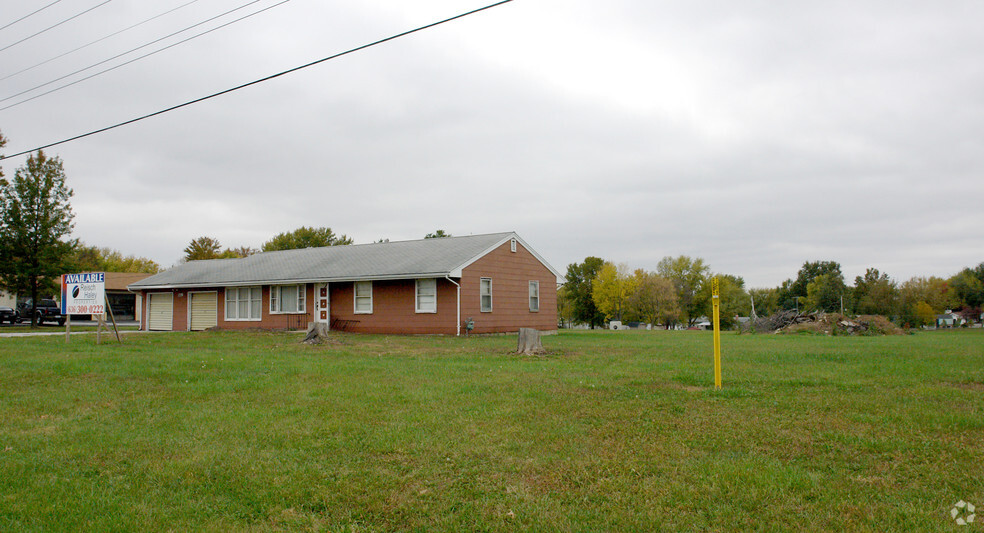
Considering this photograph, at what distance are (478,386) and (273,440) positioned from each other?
380 centimetres

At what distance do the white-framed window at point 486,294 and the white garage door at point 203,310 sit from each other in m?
14.6

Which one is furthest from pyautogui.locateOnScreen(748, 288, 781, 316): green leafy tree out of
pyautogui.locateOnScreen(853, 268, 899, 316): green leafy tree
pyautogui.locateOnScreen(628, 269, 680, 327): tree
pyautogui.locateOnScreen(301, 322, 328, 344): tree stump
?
pyautogui.locateOnScreen(301, 322, 328, 344): tree stump

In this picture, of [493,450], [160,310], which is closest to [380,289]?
[160,310]

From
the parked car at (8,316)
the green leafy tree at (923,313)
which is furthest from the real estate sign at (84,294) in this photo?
the green leafy tree at (923,313)

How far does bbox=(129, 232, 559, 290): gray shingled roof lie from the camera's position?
81.7 feet

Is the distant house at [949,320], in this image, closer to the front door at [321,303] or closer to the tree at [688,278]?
the tree at [688,278]

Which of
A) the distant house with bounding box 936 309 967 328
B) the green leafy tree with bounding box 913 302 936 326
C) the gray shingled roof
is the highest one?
the gray shingled roof

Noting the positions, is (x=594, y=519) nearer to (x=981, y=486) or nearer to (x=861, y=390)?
(x=981, y=486)

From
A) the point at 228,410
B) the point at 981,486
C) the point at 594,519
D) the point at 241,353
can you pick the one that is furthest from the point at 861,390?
the point at 241,353

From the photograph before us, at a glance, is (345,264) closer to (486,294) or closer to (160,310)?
(486,294)

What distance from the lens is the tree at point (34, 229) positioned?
31.1 meters

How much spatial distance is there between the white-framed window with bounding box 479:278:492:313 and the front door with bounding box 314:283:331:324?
23.1ft

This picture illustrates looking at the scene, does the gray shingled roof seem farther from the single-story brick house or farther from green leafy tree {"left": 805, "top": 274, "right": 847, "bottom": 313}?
green leafy tree {"left": 805, "top": 274, "right": 847, "bottom": 313}

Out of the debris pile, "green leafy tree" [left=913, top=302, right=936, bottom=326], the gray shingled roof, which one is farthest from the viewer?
"green leafy tree" [left=913, top=302, right=936, bottom=326]
